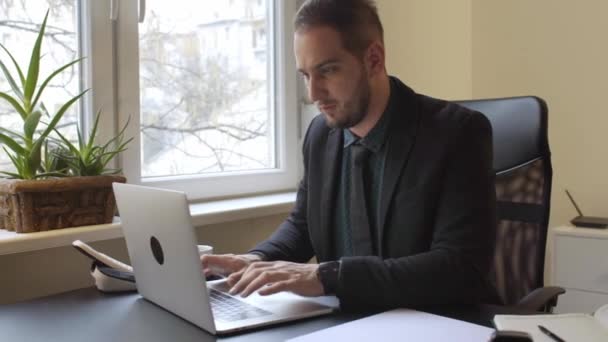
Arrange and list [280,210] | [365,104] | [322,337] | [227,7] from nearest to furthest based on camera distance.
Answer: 1. [322,337]
2. [365,104]
3. [280,210]
4. [227,7]

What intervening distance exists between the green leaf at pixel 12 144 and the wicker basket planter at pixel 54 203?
7cm

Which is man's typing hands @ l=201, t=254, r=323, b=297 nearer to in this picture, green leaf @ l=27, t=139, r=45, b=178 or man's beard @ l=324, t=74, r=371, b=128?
man's beard @ l=324, t=74, r=371, b=128

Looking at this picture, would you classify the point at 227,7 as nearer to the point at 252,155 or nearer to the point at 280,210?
the point at 252,155

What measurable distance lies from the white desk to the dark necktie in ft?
4.06

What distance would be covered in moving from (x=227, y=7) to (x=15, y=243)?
1.14 metres

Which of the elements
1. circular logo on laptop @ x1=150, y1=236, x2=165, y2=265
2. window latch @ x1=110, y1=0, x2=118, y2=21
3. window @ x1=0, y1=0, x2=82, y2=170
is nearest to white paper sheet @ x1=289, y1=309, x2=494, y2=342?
circular logo on laptop @ x1=150, y1=236, x2=165, y2=265

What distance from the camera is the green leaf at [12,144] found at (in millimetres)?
1383

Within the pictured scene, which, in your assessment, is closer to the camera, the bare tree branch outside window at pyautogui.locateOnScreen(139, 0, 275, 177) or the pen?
the pen

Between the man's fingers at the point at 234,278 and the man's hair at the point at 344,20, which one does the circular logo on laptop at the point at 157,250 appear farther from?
the man's hair at the point at 344,20

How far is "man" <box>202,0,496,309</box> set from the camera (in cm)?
106

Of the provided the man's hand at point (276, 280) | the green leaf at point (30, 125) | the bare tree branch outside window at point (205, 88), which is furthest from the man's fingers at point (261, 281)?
the bare tree branch outside window at point (205, 88)

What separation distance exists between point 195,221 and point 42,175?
1.39 feet

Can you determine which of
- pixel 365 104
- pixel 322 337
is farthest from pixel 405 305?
pixel 365 104

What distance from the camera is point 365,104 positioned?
4.36 feet
